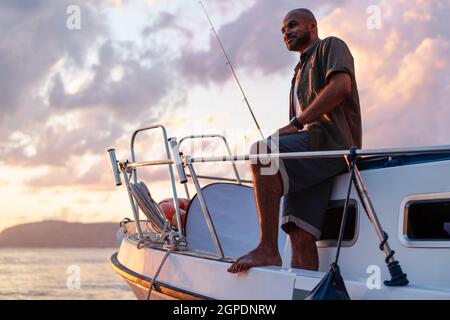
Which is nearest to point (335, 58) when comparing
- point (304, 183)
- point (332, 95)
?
point (332, 95)

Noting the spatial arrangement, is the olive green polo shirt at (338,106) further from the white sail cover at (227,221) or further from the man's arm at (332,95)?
the white sail cover at (227,221)

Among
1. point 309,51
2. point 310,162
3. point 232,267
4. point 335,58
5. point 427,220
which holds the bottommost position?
point 232,267

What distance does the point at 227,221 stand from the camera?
6.59m

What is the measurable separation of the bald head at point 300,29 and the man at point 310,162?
14cm

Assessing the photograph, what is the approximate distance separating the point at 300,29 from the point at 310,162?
99 centimetres

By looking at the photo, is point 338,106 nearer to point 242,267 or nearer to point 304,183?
point 304,183

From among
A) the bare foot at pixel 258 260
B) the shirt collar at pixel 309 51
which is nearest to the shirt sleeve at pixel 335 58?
the shirt collar at pixel 309 51

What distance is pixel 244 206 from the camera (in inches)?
268

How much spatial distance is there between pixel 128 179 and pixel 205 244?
3.23 feet

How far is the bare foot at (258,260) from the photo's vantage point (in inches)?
176

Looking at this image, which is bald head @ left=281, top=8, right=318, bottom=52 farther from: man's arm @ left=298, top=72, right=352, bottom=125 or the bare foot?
the bare foot

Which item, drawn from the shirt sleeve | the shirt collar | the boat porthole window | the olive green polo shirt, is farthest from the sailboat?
the shirt collar

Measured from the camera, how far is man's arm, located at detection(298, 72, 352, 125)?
172 inches
